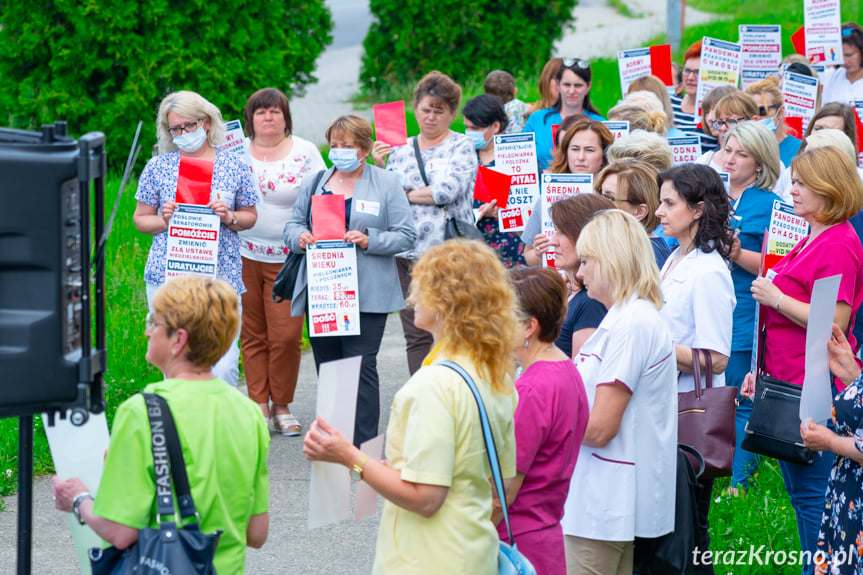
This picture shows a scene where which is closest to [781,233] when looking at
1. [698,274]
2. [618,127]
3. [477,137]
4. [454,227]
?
[698,274]

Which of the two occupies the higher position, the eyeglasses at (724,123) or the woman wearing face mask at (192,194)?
the eyeglasses at (724,123)

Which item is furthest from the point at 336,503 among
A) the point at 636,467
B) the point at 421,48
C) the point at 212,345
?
the point at 421,48

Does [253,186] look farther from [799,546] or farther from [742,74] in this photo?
[742,74]

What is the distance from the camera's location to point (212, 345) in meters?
2.98

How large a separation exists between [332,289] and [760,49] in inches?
234

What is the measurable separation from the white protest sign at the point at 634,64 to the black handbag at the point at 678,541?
6302 millimetres

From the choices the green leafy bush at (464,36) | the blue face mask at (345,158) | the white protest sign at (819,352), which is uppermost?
the green leafy bush at (464,36)

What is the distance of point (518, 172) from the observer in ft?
21.5

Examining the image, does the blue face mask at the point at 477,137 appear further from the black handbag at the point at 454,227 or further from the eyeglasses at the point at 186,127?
the eyeglasses at the point at 186,127

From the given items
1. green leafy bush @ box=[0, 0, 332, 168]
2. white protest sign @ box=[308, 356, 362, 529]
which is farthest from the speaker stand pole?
green leafy bush @ box=[0, 0, 332, 168]

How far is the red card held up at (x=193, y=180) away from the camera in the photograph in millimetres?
5844

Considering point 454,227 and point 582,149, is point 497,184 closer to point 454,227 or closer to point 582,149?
point 454,227

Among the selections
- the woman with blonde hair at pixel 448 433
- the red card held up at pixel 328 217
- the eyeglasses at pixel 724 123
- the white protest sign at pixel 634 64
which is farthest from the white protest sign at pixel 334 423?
the white protest sign at pixel 634 64

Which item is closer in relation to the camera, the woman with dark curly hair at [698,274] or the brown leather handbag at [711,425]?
the brown leather handbag at [711,425]
